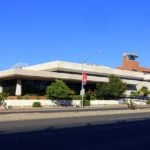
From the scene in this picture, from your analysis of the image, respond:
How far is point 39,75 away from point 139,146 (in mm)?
62222

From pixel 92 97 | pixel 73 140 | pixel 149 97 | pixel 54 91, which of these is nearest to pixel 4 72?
pixel 54 91

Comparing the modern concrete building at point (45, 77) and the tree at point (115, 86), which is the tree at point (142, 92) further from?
the tree at point (115, 86)

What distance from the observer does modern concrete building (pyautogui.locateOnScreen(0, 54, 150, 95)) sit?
76.6 m

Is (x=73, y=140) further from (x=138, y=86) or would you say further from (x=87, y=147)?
(x=138, y=86)

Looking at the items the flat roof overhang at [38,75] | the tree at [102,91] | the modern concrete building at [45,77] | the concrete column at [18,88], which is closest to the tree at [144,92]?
the modern concrete building at [45,77]

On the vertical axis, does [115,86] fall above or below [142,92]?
below

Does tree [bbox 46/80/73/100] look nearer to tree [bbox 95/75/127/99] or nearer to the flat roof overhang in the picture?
the flat roof overhang

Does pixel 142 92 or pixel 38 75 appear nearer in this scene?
pixel 38 75

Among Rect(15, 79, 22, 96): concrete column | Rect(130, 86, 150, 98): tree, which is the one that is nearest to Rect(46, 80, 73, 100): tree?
Rect(15, 79, 22, 96): concrete column

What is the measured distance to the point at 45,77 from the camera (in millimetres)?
78438

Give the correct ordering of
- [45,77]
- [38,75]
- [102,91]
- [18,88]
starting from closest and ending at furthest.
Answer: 1. [38,75]
2. [18,88]
3. [45,77]
4. [102,91]

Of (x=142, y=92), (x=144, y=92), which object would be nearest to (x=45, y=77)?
(x=142, y=92)

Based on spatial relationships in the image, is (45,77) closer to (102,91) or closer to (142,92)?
(102,91)

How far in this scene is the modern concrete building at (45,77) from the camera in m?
76.6
